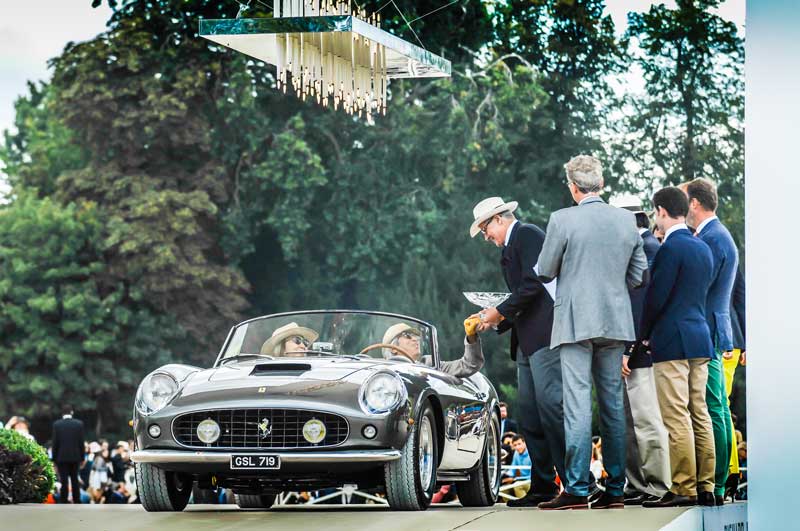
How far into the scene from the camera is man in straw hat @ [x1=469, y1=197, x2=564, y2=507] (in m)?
8.38

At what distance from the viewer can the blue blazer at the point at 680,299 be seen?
789 cm

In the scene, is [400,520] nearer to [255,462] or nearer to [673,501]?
[255,462]

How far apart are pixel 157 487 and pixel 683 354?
329cm

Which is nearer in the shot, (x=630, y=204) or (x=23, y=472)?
(x=630, y=204)

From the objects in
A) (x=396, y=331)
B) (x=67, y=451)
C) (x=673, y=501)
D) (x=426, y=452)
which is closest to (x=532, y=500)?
(x=426, y=452)

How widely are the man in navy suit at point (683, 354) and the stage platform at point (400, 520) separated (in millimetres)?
271

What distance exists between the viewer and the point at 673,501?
784 centimetres

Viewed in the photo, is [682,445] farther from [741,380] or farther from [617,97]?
[617,97]

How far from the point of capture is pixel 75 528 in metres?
7.36

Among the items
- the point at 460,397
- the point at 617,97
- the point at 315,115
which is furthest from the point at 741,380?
the point at 460,397

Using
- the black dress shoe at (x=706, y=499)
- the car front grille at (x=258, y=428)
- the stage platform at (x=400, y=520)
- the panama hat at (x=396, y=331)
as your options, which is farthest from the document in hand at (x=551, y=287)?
the car front grille at (x=258, y=428)

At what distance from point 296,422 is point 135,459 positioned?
1.02 m

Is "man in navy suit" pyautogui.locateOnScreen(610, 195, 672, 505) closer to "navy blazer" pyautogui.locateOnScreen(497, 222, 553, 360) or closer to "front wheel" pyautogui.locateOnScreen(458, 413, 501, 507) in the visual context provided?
"navy blazer" pyautogui.locateOnScreen(497, 222, 553, 360)

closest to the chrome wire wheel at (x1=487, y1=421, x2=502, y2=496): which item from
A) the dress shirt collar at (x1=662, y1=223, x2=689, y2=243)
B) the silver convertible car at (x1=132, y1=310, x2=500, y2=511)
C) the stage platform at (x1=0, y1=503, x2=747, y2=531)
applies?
the silver convertible car at (x1=132, y1=310, x2=500, y2=511)
